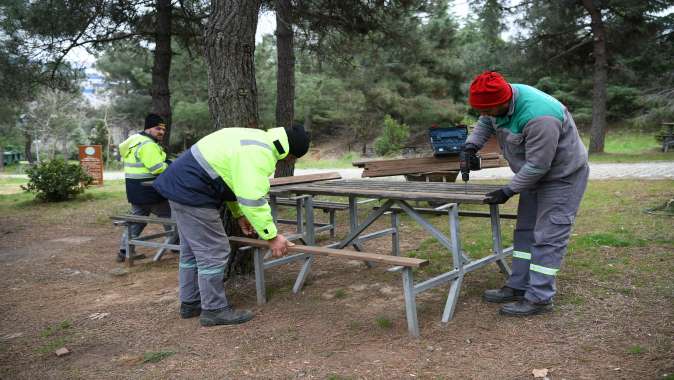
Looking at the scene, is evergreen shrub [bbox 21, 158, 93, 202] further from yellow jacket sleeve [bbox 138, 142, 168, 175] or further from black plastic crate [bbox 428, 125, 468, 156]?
black plastic crate [bbox 428, 125, 468, 156]

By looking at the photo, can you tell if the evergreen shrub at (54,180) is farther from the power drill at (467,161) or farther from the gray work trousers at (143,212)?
the power drill at (467,161)

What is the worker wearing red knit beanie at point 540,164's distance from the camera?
3.32 meters

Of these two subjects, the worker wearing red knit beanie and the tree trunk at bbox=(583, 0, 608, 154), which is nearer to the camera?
the worker wearing red knit beanie

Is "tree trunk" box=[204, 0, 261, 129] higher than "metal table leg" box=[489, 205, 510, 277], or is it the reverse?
"tree trunk" box=[204, 0, 261, 129]

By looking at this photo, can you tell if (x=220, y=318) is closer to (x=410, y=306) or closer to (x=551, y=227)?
(x=410, y=306)

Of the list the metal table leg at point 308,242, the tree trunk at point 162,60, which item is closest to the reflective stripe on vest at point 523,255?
the metal table leg at point 308,242

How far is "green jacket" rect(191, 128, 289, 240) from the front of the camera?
3.28 meters

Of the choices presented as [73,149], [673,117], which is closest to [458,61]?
[673,117]

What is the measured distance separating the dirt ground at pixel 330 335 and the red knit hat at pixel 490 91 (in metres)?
1.43

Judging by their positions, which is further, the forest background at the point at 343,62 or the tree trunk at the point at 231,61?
the forest background at the point at 343,62

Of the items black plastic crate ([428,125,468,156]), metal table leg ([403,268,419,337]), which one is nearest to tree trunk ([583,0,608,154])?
Result: black plastic crate ([428,125,468,156])

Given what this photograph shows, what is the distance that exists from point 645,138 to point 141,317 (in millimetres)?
26249

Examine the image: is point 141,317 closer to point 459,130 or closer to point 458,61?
point 459,130

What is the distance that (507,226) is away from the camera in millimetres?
6602
